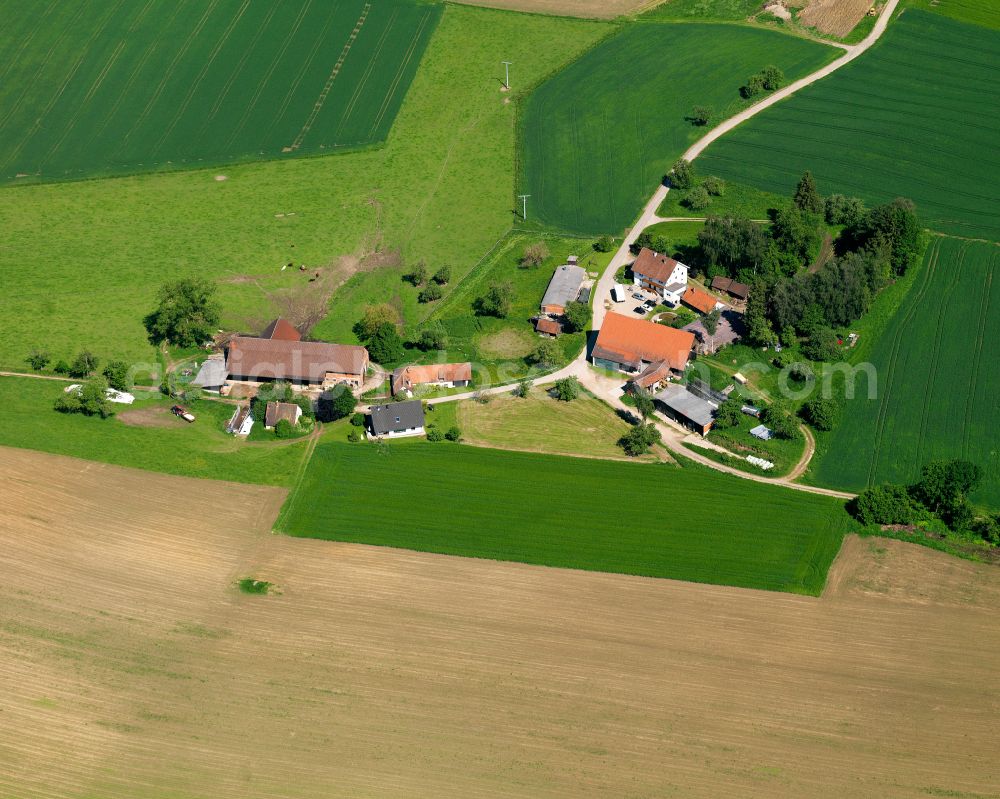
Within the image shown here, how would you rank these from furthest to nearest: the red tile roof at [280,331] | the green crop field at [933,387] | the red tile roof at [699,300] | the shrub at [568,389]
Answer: the red tile roof at [699,300] → the red tile roof at [280,331] → the shrub at [568,389] → the green crop field at [933,387]

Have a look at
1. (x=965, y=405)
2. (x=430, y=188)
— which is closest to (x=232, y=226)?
(x=430, y=188)

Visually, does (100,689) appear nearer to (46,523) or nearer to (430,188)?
(46,523)

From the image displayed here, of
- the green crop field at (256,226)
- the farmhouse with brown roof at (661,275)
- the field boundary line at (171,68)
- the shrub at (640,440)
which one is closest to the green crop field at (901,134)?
the farmhouse with brown roof at (661,275)

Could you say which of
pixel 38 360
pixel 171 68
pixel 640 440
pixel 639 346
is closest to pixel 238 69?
pixel 171 68

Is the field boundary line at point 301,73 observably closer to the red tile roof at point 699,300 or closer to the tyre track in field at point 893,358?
the red tile roof at point 699,300

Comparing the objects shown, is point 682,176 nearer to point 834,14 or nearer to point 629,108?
point 629,108

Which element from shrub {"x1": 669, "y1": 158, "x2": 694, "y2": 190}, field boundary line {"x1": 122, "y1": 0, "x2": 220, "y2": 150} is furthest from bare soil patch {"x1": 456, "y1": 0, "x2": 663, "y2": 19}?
shrub {"x1": 669, "y1": 158, "x2": 694, "y2": 190}

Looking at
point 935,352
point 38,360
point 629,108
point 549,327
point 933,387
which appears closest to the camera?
point 933,387
